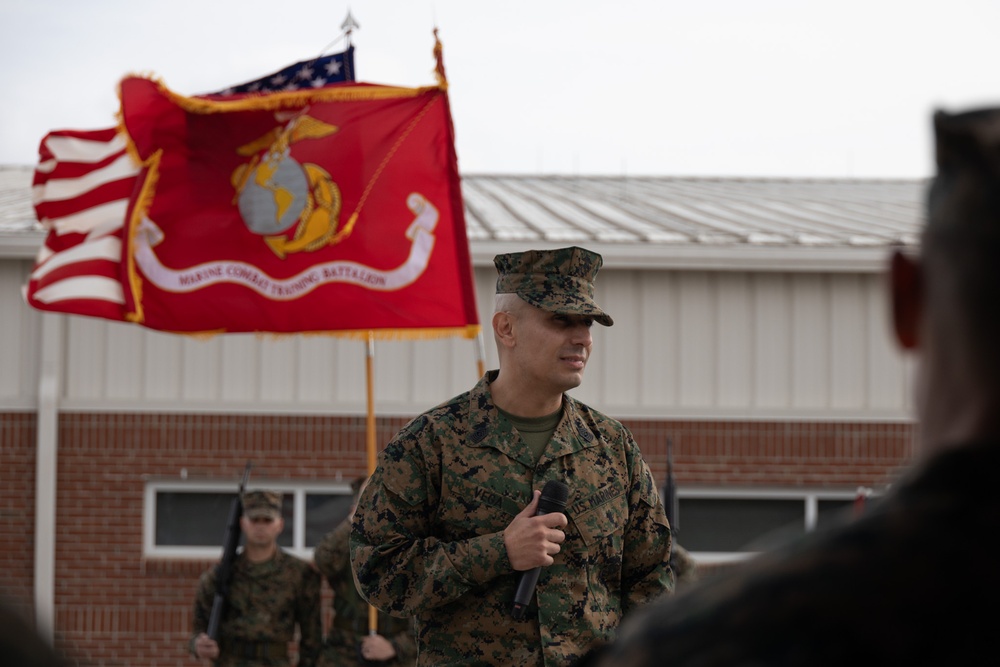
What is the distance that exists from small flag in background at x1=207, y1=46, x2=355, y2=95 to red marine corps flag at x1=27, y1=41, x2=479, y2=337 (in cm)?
16

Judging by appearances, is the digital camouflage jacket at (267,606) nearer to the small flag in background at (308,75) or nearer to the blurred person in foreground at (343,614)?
the blurred person in foreground at (343,614)

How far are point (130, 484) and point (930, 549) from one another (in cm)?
1073

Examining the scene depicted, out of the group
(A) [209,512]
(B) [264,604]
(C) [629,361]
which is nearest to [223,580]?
(B) [264,604]

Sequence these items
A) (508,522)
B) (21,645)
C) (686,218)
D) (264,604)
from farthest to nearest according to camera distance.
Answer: (686,218)
(264,604)
(508,522)
(21,645)

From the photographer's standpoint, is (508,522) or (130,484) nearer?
(508,522)

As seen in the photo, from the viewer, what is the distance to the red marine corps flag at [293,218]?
7.93 m

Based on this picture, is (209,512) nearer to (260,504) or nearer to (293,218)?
(260,504)

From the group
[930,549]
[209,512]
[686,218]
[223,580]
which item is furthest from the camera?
[686,218]

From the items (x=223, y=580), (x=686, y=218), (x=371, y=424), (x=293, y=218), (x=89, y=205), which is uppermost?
(x=686, y=218)

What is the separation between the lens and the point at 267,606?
28.2 feet

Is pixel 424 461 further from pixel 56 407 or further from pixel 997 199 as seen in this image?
pixel 56 407

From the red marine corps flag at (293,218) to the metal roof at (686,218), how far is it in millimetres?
3190

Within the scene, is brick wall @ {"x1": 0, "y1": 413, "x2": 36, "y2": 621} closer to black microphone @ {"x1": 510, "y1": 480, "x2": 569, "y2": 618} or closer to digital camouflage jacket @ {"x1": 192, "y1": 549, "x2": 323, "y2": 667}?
digital camouflage jacket @ {"x1": 192, "y1": 549, "x2": 323, "y2": 667}

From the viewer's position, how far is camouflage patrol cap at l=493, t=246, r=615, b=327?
163 inches
